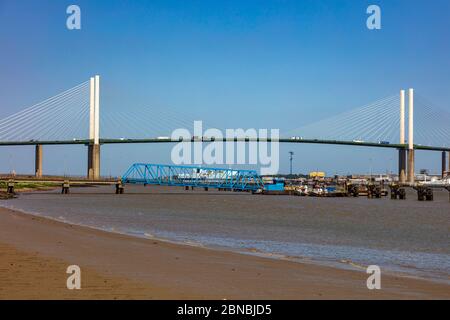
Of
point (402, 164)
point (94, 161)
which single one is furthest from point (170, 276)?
point (402, 164)

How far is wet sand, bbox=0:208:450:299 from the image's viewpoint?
988 centimetres

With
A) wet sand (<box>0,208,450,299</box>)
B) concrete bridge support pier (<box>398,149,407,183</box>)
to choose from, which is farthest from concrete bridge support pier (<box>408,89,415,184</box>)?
wet sand (<box>0,208,450,299</box>)

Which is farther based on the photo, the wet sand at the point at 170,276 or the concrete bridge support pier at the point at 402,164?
the concrete bridge support pier at the point at 402,164

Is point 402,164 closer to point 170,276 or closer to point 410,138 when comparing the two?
point 410,138

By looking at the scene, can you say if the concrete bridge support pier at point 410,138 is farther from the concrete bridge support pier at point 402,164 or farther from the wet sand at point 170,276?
the wet sand at point 170,276

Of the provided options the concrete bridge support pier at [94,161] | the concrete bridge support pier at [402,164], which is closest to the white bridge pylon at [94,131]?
the concrete bridge support pier at [94,161]

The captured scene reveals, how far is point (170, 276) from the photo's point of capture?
11844 mm

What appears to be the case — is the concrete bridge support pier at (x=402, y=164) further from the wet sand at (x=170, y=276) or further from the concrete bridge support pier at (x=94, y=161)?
the wet sand at (x=170, y=276)

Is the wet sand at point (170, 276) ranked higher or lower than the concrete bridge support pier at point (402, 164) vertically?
lower

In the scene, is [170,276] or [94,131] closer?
[170,276]

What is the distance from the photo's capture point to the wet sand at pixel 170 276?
988 cm

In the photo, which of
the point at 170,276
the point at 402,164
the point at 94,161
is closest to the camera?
the point at 170,276

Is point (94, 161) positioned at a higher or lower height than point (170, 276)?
higher
